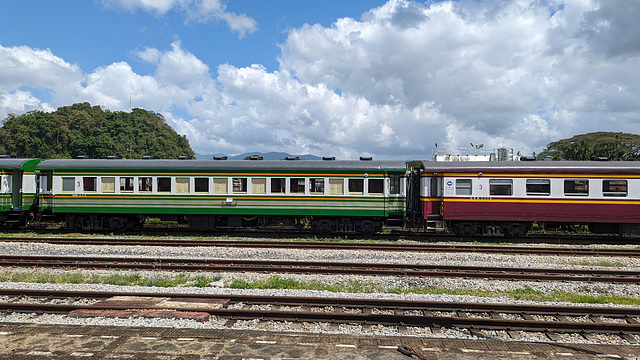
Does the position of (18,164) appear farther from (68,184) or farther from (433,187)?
(433,187)

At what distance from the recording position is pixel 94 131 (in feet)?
274

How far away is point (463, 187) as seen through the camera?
19.4 m

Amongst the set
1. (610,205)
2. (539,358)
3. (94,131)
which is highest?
(94,131)

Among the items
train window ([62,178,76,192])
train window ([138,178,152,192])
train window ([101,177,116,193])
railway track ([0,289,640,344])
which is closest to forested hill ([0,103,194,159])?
train window ([62,178,76,192])

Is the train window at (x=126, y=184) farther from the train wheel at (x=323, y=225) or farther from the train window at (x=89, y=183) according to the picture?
the train wheel at (x=323, y=225)

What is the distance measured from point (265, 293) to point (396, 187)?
10647mm

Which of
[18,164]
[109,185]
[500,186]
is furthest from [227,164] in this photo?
[500,186]

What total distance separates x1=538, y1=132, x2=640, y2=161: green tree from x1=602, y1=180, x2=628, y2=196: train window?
33.7 m

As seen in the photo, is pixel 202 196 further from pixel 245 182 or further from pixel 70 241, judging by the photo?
pixel 70 241

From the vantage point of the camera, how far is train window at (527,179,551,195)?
62.2 feet

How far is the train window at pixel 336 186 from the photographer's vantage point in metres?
19.9

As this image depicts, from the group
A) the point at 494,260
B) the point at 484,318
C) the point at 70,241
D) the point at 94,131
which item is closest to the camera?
the point at 484,318

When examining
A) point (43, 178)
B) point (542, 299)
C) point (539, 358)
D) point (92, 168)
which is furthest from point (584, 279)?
point (43, 178)

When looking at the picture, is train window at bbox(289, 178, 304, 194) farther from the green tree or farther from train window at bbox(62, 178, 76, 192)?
the green tree
